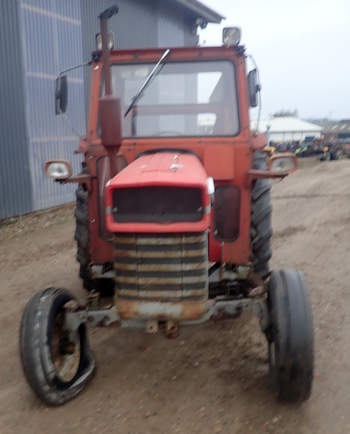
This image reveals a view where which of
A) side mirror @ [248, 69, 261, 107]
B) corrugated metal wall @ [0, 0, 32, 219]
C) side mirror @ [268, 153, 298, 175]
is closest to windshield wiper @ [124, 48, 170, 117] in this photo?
side mirror @ [248, 69, 261, 107]

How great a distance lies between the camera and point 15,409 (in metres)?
3.10

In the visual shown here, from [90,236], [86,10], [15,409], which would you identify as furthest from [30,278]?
[86,10]

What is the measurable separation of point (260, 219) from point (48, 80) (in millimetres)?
7833

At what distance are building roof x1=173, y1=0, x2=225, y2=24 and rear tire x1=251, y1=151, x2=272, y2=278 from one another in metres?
12.3

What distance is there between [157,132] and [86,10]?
28.6 ft

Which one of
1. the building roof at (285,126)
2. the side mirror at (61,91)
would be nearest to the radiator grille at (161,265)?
the side mirror at (61,91)

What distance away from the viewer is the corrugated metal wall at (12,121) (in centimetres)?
908

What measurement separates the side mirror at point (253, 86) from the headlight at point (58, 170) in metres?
1.64

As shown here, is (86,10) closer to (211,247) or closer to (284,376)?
(211,247)

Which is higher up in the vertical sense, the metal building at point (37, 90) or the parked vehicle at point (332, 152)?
the metal building at point (37, 90)

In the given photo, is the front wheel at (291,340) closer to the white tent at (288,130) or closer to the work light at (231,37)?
the work light at (231,37)

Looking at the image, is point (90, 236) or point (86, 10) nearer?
point (90, 236)

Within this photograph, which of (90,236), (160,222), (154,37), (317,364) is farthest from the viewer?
(154,37)

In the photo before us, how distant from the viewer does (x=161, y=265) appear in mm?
2855
